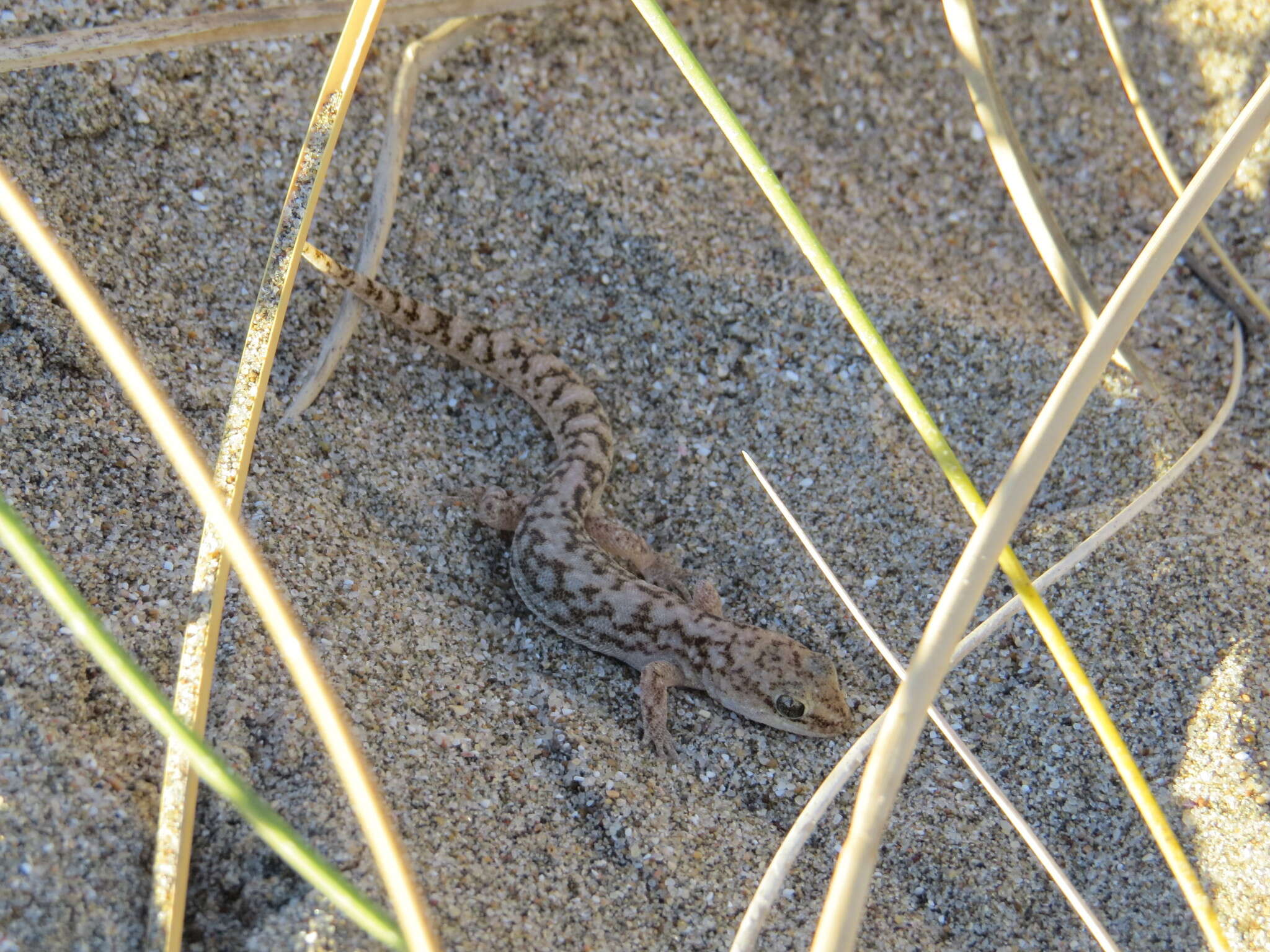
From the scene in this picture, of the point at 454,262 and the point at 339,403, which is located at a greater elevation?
the point at 454,262

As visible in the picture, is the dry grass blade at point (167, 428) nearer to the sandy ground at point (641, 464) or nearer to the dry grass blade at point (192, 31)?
the sandy ground at point (641, 464)

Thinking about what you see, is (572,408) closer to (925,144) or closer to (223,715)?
(223,715)

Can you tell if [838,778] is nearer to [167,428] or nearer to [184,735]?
[184,735]

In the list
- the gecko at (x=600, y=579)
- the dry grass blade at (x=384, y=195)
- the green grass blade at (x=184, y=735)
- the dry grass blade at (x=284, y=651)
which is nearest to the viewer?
the green grass blade at (x=184, y=735)

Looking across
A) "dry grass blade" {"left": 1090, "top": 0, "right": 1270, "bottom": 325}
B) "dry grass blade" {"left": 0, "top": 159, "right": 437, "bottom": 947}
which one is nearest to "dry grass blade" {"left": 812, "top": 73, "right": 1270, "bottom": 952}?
"dry grass blade" {"left": 0, "top": 159, "right": 437, "bottom": 947}

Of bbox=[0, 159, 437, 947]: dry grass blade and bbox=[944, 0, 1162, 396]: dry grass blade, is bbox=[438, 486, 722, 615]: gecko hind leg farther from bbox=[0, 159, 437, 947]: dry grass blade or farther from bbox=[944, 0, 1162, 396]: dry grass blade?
bbox=[0, 159, 437, 947]: dry grass blade

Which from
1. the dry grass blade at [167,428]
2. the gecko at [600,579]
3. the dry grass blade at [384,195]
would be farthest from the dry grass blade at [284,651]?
the dry grass blade at [384,195]

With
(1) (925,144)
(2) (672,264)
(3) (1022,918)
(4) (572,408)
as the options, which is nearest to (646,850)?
(3) (1022,918)
